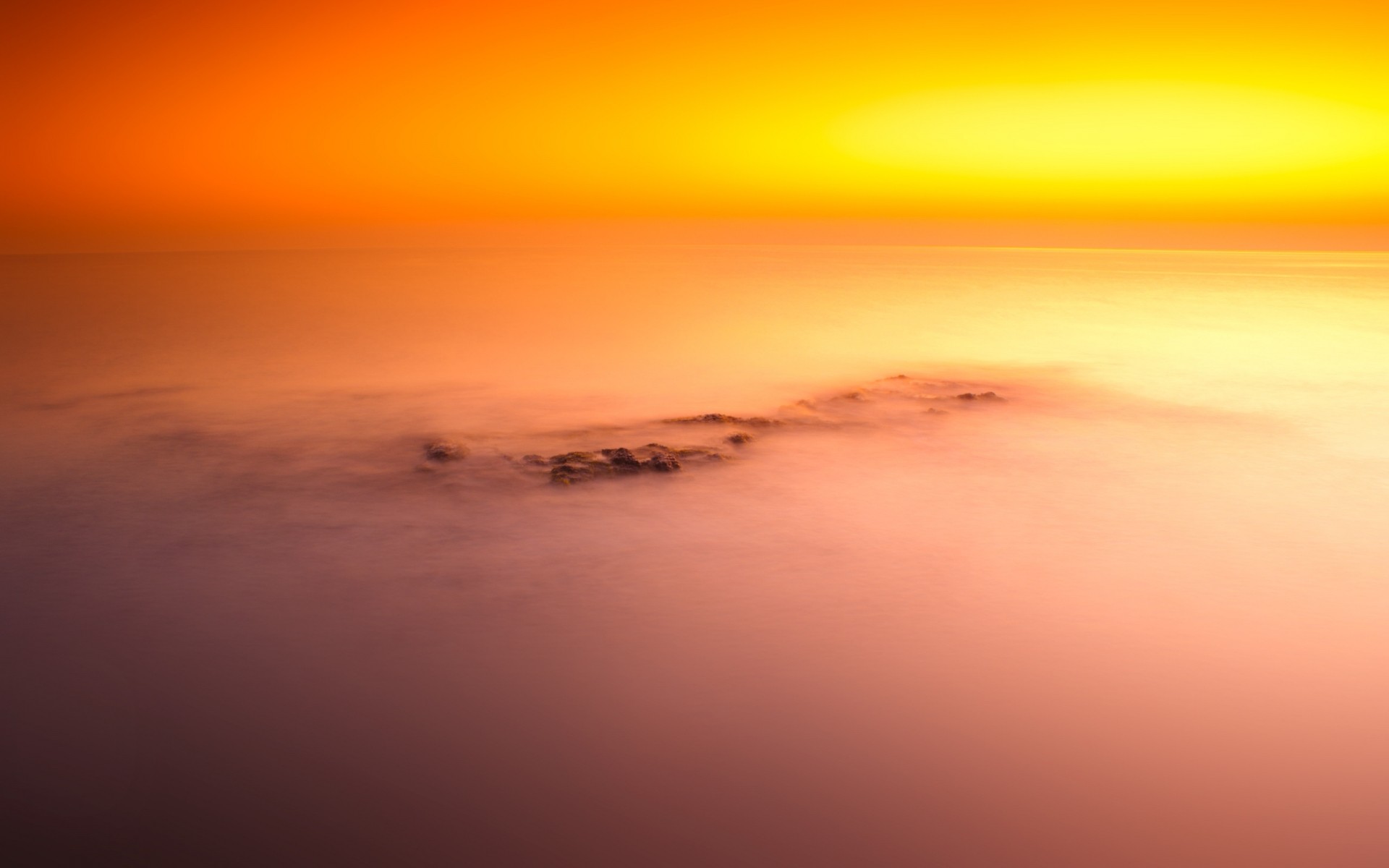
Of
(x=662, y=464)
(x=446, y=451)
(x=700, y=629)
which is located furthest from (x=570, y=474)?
(x=700, y=629)

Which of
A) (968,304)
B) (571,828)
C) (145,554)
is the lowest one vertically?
(571,828)

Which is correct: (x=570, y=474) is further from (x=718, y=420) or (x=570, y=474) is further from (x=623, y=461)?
(x=718, y=420)

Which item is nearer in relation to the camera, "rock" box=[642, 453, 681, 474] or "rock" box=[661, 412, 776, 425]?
"rock" box=[642, 453, 681, 474]

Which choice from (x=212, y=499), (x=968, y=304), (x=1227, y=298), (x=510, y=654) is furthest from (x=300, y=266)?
(x=510, y=654)

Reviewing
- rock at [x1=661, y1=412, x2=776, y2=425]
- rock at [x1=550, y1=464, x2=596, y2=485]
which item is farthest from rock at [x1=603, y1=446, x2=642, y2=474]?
rock at [x1=661, y1=412, x2=776, y2=425]

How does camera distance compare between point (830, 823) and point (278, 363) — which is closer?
point (830, 823)

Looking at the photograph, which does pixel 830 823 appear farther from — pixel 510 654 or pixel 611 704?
pixel 510 654

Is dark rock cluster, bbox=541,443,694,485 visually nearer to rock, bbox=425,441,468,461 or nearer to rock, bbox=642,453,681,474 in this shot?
rock, bbox=642,453,681,474
